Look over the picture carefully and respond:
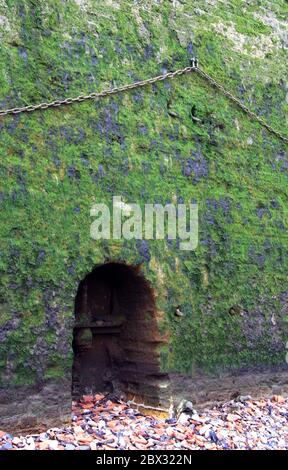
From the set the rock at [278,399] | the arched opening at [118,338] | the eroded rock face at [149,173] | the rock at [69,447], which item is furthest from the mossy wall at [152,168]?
the rock at [69,447]

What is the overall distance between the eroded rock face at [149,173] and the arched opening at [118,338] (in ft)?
0.41

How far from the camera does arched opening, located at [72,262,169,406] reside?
4.38 m

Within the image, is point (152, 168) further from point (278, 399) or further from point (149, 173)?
point (278, 399)

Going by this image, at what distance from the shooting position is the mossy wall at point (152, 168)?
3859 millimetres

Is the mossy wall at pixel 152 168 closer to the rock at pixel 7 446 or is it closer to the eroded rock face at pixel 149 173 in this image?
the eroded rock face at pixel 149 173

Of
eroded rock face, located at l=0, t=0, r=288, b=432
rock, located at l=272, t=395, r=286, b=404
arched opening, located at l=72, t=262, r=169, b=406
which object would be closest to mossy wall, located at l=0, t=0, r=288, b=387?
eroded rock face, located at l=0, t=0, r=288, b=432

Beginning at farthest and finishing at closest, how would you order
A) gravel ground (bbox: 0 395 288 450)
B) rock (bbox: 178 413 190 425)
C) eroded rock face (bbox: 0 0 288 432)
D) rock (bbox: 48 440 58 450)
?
rock (bbox: 178 413 190 425) → eroded rock face (bbox: 0 0 288 432) → gravel ground (bbox: 0 395 288 450) → rock (bbox: 48 440 58 450)

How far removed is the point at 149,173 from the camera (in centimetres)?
446

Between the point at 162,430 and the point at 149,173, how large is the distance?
1.82 meters

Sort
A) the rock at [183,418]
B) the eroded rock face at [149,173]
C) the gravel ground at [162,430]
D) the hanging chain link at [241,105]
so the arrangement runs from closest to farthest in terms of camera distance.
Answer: the gravel ground at [162,430] < the eroded rock face at [149,173] < the rock at [183,418] < the hanging chain link at [241,105]

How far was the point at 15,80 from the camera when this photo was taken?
3.96 metres

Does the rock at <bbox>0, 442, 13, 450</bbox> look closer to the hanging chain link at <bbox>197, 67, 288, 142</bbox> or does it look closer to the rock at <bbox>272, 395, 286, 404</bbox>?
the rock at <bbox>272, 395, 286, 404</bbox>

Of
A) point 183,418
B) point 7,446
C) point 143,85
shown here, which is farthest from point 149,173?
point 7,446

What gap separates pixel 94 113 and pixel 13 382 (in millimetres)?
1905
